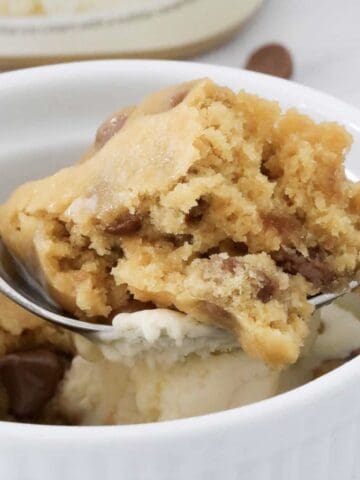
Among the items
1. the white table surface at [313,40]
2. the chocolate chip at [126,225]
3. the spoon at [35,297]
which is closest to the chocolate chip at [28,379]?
the spoon at [35,297]

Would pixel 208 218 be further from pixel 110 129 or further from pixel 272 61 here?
pixel 272 61

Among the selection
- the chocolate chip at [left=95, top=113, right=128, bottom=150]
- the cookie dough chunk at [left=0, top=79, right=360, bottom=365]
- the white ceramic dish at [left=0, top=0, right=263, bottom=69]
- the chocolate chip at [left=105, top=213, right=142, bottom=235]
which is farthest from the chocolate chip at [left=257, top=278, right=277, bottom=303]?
the white ceramic dish at [left=0, top=0, right=263, bottom=69]

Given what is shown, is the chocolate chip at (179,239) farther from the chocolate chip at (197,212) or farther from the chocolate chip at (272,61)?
the chocolate chip at (272,61)

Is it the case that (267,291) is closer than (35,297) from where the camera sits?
Yes

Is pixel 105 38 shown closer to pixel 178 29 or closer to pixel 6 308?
pixel 178 29

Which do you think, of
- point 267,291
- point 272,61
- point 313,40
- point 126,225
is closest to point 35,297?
point 126,225

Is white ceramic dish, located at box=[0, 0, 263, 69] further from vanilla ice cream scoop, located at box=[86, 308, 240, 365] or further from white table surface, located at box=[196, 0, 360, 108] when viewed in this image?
vanilla ice cream scoop, located at box=[86, 308, 240, 365]
